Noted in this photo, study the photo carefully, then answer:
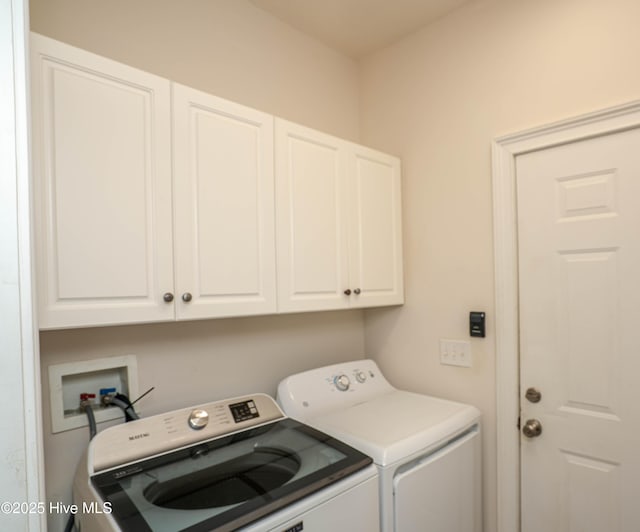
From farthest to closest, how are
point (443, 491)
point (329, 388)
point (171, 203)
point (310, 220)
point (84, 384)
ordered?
point (329, 388), point (310, 220), point (443, 491), point (84, 384), point (171, 203)

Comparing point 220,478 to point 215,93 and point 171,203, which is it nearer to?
point 171,203

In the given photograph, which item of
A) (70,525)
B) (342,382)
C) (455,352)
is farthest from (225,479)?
(455,352)

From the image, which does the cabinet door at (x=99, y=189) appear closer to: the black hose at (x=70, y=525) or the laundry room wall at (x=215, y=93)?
the laundry room wall at (x=215, y=93)

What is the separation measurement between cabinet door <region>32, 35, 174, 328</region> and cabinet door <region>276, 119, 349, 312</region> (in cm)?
46

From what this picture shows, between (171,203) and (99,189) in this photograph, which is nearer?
(99,189)

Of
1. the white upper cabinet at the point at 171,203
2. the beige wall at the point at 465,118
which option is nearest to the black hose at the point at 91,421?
the white upper cabinet at the point at 171,203

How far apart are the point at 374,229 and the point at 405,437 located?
957 millimetres

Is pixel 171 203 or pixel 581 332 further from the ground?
pixel 171 203

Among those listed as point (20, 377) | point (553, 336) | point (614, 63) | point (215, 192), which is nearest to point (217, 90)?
point (215, 192)

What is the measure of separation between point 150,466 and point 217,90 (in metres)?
1.47

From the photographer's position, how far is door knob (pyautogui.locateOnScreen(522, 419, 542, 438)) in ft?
5.44

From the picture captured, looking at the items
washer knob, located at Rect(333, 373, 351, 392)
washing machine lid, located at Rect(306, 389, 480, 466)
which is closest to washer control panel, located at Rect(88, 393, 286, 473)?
washing machine lid, located at Rect(306, 389, 480, 466)

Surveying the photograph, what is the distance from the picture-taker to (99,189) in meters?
1.11

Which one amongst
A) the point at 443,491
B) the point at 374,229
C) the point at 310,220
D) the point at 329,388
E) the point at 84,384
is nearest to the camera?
the point at 84,384
